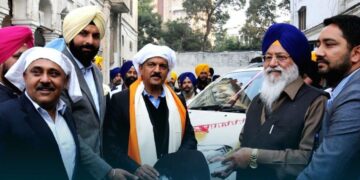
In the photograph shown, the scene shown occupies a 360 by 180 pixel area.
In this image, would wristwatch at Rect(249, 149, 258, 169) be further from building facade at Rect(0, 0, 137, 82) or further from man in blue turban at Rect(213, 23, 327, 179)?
building facade at Rect(0, 0, 137, 82)

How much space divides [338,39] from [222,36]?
40764 millimetres

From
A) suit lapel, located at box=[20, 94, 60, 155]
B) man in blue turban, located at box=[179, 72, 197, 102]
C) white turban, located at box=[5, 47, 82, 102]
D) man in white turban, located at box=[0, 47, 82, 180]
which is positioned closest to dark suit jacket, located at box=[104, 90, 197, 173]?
man in white turban, located at box=[0, 47, 82, 180]

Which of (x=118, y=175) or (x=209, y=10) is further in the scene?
(x=209, y=10)

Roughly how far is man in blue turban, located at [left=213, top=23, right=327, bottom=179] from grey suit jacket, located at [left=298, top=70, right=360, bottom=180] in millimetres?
396

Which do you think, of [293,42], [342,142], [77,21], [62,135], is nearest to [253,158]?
[342,142]

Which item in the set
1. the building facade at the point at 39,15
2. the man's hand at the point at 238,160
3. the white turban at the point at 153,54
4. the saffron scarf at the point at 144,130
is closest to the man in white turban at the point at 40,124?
the saffron scarf at the point at 144,130

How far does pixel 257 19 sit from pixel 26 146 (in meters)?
34.5

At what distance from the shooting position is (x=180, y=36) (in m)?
39.5

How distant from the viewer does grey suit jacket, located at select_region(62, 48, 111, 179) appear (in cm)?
268

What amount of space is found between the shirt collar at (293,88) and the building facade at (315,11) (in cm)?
1122

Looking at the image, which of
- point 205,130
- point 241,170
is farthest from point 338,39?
point 205,130

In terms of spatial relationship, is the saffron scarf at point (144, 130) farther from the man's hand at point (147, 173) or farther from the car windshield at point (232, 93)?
the car windshield at point (232, 93)

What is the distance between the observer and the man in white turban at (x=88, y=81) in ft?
9.05

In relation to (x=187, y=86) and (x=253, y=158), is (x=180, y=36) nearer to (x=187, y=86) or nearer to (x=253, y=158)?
(x=187, y=86)
